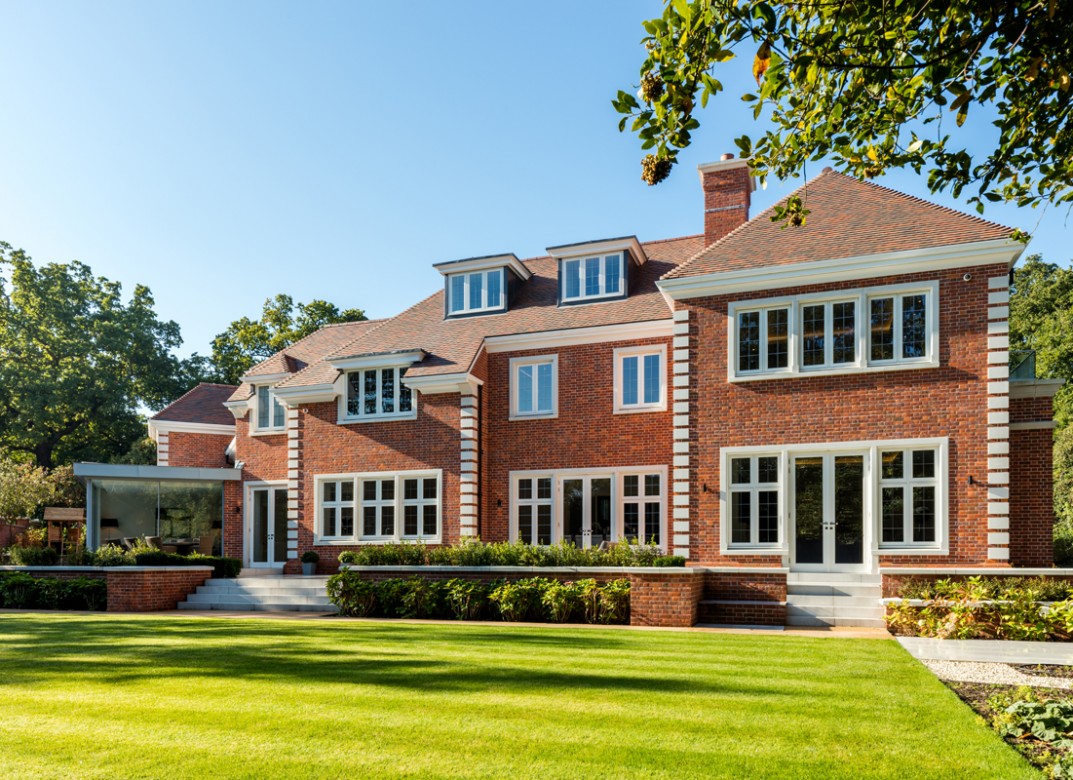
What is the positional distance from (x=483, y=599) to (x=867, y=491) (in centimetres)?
794

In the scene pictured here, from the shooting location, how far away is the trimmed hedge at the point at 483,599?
15.5 m

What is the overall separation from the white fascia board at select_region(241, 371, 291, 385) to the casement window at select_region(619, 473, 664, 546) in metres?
12.1

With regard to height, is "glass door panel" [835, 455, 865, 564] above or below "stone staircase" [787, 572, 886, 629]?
above

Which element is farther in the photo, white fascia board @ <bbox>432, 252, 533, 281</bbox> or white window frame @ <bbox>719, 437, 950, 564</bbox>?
white fascia board @ <bbox>432, 252, 533, 281</bbox>

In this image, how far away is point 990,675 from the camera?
31.2 feet

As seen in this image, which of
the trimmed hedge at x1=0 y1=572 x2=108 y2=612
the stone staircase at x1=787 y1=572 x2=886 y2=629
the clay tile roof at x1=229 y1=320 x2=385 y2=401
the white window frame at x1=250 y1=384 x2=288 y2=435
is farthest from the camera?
the clay tile roof at x1=229 y1=320 x2=385 y2=401


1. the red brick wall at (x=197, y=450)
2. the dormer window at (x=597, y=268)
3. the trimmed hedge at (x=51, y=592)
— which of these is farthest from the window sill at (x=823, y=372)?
the red brick wall at (x=197, y=450)

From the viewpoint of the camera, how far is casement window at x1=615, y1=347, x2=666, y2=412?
836 inches

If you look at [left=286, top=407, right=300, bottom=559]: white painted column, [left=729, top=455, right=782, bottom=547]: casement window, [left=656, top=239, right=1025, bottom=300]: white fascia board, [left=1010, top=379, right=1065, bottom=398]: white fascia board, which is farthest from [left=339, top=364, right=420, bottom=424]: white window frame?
[left=1010, top=379, right=1065, bottom=398]: white fascia board

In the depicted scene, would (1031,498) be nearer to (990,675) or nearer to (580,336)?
(990,675)

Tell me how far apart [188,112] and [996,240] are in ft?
49.8

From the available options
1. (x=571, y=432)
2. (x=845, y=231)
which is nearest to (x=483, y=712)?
(x=845, y=231)

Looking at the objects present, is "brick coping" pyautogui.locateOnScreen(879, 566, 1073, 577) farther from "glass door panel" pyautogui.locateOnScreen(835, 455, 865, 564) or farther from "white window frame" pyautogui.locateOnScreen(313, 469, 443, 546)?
"white window frame" pyautogui.locateOnScreen(313, 469, 443, 546)

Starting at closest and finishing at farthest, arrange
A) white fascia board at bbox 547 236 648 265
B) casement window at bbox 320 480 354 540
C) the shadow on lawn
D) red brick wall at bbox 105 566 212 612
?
1. the shadow on lawn
2. red brick wall at bbox 105 566 212 612
3. white fascia board at bbox 547 236 648 265
4. casement window at bbox 320 480 354 540
